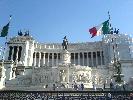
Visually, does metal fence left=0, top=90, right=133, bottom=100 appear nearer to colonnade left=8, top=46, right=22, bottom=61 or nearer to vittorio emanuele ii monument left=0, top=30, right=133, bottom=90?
vittorio emanuele ii monument left=0, top=30, right=133, bottom=90

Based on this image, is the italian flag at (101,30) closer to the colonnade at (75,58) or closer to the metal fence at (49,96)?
the metal fence at (49,96)

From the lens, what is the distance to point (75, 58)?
85875mm

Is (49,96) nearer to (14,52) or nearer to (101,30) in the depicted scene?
(101,30)

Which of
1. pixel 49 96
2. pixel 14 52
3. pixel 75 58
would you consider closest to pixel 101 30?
pixel 49 96

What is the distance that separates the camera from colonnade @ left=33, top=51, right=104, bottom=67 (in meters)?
84.3

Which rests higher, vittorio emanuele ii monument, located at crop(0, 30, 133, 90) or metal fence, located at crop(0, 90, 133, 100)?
vittorio emanuele ii monument, located at crop(0, 30, 133, 90)

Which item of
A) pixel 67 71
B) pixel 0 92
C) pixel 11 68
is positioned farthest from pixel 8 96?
pixel 11 68

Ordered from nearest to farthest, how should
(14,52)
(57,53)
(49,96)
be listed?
(49,96) → (14,52) → (57,53)

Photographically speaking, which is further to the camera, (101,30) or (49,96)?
(101,30)

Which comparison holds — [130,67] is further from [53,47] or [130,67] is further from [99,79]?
[53,47]

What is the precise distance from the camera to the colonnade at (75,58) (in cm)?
8434

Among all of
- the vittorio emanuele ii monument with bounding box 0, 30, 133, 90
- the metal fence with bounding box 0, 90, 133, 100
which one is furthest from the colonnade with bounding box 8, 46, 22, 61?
the metal fence with bounding box 0, 90, 133, 100

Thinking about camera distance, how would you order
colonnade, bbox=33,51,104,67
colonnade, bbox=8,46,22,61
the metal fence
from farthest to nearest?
colonnade, bbox=33,51,104,67 < colonnade, bbox=8,46,22,61 < the metal fence

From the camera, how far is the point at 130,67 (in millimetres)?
63719
